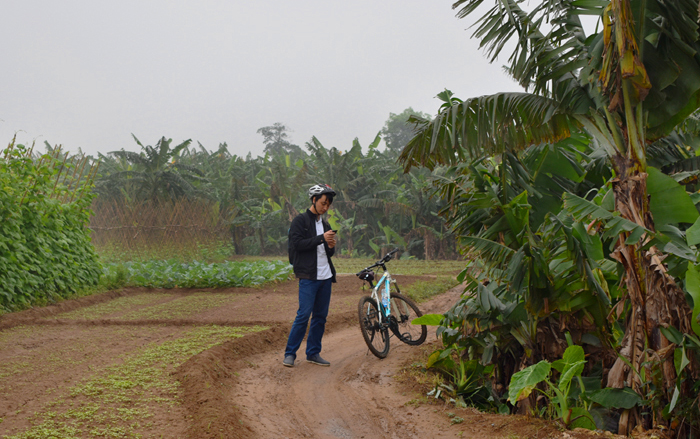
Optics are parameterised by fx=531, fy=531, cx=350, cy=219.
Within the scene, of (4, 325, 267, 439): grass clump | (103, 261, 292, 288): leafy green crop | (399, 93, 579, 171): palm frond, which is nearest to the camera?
(4, 325, 267, 439): grass clump

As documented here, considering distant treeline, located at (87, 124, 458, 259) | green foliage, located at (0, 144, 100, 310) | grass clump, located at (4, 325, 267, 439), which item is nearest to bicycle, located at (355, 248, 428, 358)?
grass clump, located at (4, 325, 267, 439)

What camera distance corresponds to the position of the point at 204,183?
2459cm

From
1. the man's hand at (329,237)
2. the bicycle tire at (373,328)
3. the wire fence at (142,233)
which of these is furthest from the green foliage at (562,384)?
the wire fence at (142,233)

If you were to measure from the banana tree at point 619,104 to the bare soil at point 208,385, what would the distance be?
45.1 inches

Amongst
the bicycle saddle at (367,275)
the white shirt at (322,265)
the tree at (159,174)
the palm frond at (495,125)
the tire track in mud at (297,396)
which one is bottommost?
the tire track in mud at (297,396)

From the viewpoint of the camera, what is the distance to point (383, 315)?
6.55 m

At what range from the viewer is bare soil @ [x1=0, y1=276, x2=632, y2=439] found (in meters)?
4.07

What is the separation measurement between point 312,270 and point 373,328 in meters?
1.16

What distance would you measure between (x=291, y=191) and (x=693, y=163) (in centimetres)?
1997

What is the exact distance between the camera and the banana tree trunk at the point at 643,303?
3875 mm

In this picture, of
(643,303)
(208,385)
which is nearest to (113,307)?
(208,385)

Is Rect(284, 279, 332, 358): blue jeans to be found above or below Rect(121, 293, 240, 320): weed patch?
above

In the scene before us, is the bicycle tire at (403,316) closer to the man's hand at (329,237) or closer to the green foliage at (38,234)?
the man's hand at (329,237)

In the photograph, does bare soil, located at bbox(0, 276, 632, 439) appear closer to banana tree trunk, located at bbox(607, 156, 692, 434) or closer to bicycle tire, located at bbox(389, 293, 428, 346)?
bicycle tire, located at bbox(389, 293, 428, 346)
